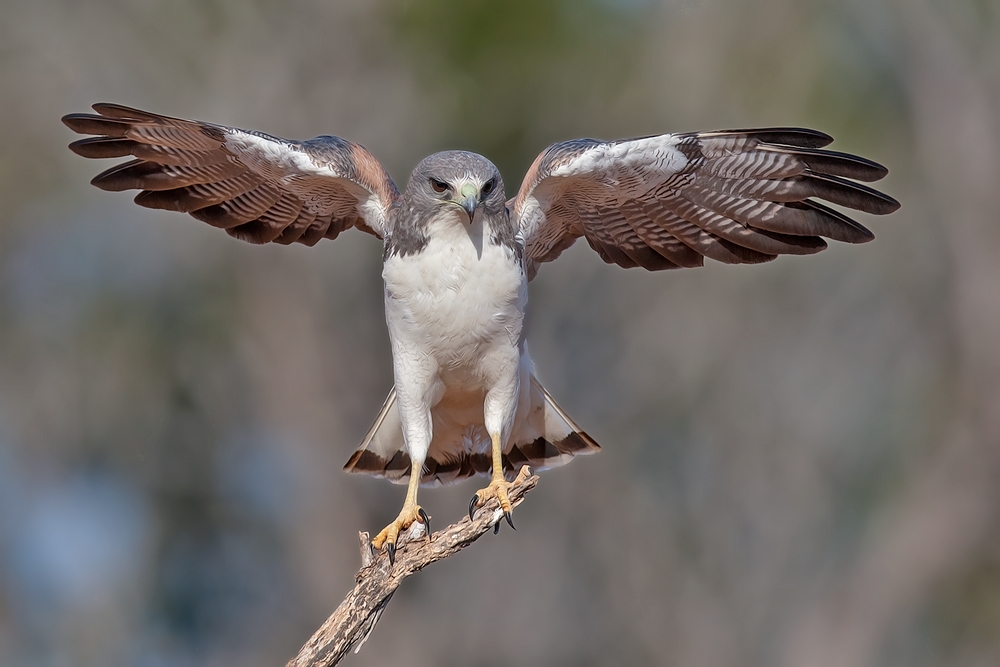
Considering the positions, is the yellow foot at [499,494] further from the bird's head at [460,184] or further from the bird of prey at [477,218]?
the bird's head at [460,184]

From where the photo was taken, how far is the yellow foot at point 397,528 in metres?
6.10

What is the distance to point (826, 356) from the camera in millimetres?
18703

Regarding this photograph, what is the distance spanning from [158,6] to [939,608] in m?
15.8

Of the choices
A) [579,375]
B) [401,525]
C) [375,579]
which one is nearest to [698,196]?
[401,525]

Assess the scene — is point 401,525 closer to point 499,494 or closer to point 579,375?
point 499,494

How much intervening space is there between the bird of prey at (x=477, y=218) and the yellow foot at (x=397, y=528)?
0.01m

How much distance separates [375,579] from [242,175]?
2693mm

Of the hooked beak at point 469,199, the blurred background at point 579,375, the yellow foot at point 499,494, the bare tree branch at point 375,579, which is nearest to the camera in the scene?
the bare tree branch at point 375,579

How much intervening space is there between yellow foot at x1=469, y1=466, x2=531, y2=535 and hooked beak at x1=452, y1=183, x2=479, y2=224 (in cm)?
143

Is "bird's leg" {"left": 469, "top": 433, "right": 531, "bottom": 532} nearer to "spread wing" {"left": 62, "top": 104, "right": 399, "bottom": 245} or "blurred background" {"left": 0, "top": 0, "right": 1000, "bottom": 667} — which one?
"spread wing" {"left": 62, "top": 104, "right": 399, "bottom": 245}

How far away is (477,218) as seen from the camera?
6355 mm

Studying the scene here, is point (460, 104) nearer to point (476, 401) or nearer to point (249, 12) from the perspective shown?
point (249, 12)

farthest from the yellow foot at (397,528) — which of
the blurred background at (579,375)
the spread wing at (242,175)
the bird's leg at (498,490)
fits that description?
the blurred background at (579,375)

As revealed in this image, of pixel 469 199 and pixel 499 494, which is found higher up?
pixel 469 199
